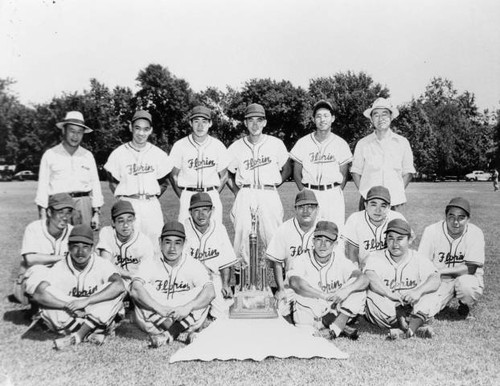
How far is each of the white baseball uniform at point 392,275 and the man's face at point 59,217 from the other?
2.83 metres

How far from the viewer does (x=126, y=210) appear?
15.6 feet

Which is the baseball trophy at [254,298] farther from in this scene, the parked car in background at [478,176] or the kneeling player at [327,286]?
the parked car in background at [478,176]

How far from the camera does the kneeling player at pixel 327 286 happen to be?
4.14m

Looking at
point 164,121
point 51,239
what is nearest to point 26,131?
point 164,121

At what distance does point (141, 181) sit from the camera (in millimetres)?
5457

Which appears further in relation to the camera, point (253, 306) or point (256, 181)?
point (256, 181)

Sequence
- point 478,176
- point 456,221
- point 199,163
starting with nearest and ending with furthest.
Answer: point 456,221, point 199,163, point 478,176

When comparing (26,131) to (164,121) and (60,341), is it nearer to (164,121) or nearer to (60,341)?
(164,121)

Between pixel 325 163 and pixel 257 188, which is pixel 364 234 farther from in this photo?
pixel 257 188

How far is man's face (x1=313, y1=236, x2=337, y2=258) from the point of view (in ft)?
14.4

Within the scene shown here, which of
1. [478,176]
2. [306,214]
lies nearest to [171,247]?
[306,214]

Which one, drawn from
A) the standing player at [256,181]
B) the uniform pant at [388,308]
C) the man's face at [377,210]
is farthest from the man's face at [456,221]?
the standing player at [256,181]

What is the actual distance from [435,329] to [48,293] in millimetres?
3299

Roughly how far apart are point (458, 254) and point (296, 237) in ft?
5.35
